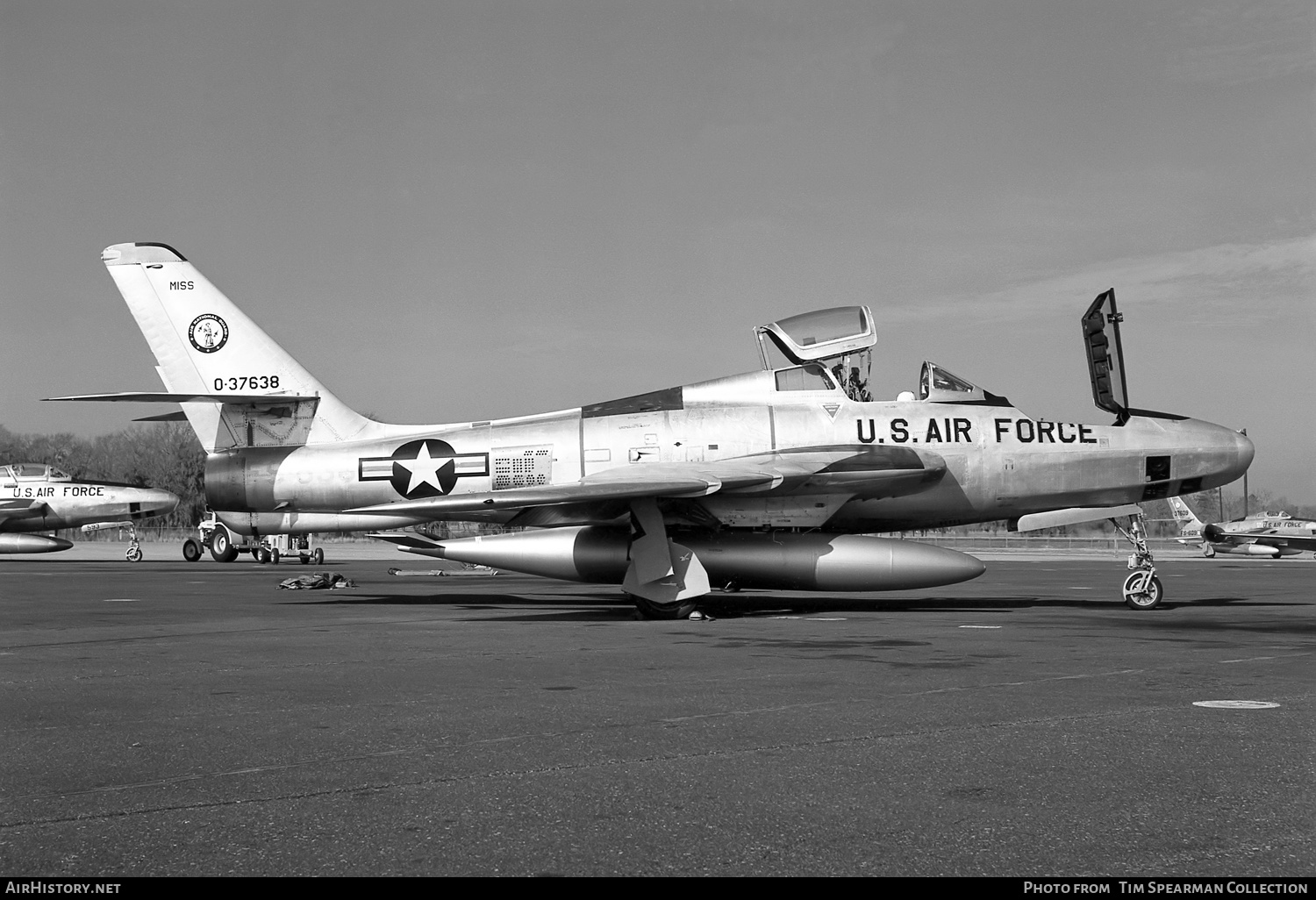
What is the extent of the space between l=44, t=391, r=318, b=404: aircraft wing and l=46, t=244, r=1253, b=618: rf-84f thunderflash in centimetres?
6

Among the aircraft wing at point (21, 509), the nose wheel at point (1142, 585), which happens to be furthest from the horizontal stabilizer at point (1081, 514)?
the aircraft wing at point (21, 509)

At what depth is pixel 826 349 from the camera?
1634 centimetres

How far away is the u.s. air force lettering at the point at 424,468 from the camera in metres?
16.6

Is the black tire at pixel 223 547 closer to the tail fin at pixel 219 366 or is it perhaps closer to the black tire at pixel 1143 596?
the tail fin at pixel 219 366

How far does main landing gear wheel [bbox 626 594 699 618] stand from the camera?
1469 centimetres

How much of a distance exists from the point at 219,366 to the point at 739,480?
852 cm

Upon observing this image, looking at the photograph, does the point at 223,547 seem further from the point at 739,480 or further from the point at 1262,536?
the point at 1262,536

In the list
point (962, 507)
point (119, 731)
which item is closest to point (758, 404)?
point (962, 507)

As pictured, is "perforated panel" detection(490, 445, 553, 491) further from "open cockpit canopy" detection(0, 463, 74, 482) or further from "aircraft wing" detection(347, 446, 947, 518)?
"open cockpit canopy" detection(0, 463, 74, 482)

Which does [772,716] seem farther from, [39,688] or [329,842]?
[39,688]

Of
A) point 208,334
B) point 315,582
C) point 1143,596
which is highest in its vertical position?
point 208,334

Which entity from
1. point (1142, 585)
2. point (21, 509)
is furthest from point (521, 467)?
point (21, 509)

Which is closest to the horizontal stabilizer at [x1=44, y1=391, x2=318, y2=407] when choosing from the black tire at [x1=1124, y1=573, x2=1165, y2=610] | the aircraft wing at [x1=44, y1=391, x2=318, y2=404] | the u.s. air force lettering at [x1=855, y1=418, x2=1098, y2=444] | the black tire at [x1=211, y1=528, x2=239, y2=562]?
the aircraft wing at [x1=44, y1=391, x2=318, y2=404]

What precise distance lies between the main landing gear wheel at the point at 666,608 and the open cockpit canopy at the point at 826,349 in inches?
146
